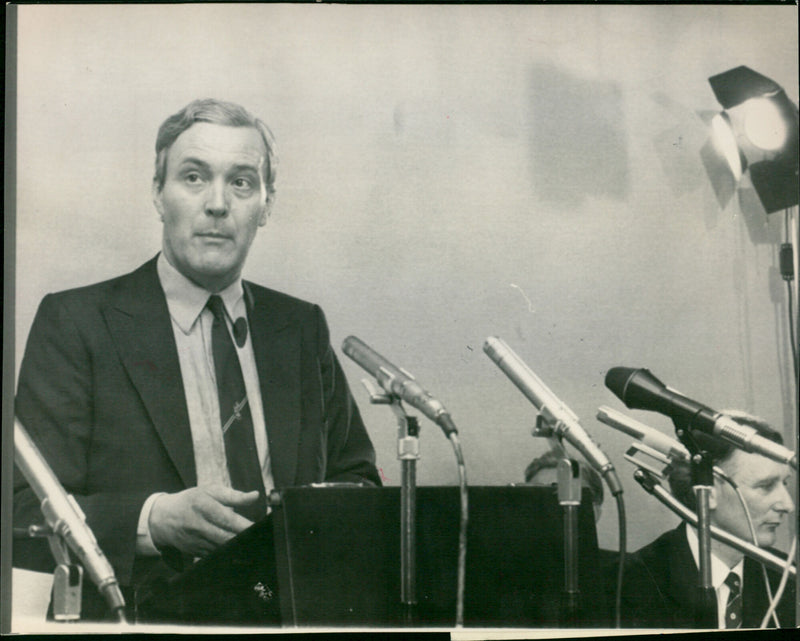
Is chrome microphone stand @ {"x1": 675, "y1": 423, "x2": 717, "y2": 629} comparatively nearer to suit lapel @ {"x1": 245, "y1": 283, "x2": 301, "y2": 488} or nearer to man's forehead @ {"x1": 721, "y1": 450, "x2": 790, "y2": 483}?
man's forehead @ {"x1": 721, "y1": 450, "x2": 790, "y2": 483}

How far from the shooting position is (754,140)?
3.60 m

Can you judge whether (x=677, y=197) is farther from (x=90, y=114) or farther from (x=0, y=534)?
(x=0, y=534)

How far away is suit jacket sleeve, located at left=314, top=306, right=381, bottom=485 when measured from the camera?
3.37 metres

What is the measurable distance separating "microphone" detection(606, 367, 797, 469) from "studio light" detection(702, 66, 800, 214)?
72 centimetres

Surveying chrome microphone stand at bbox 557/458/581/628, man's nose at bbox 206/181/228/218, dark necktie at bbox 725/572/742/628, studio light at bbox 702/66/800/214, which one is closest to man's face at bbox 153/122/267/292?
man's nose at bbox 206/181/228/218

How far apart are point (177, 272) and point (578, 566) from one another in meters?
1.59

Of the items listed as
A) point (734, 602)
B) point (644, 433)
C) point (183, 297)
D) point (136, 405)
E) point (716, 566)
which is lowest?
point (734, 602)

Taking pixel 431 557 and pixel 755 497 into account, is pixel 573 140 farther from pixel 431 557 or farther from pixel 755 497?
pixel 431 557

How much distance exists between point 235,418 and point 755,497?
173 centimetres

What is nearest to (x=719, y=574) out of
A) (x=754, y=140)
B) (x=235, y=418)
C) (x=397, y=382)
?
(x=397, y=382)

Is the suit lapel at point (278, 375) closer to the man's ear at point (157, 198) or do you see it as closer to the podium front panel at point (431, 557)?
the podium front panel at point (431, 557)

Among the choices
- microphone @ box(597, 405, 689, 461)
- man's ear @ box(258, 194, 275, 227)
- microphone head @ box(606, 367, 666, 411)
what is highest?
man's ear @ box(258, 194, 275, 227)

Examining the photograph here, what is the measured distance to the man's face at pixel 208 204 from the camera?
3.42 metres

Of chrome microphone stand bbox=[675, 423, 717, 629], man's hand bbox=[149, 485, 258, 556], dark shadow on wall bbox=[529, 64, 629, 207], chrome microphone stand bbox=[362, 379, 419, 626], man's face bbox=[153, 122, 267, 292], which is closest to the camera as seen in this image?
chrome microphone stand bbox=[362, 379, 419, 626]
